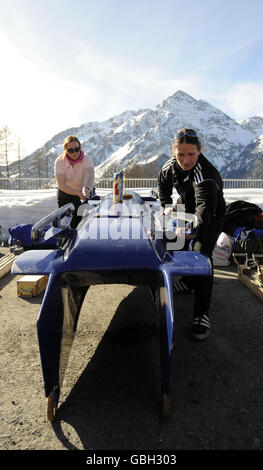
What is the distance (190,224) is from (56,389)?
181cm

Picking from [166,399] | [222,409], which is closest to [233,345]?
[222,409]

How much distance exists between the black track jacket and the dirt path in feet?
3.14

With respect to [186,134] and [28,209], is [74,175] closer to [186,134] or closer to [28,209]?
[186,134]

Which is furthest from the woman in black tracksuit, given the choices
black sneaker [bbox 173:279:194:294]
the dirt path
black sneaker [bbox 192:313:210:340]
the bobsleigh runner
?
black sneaker [bbox 173:279:194:294]

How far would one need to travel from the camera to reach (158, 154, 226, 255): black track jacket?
117 inches

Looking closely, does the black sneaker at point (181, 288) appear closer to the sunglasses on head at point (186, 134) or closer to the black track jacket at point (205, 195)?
the black track jacket at point (205, 195)

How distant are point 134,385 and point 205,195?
68.6 inches

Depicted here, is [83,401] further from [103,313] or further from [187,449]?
[103,313]

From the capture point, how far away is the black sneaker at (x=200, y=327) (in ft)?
9.72

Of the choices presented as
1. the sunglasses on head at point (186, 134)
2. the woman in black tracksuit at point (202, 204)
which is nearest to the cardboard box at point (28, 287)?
the woman in black tracksuit at point (202, 204)

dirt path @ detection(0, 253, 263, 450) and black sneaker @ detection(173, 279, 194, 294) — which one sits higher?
black sneaker @ detection(173, 279, 194, 294)

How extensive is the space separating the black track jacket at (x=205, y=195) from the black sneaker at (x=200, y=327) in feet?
2.13

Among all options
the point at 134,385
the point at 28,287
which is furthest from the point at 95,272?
the point at 28,287

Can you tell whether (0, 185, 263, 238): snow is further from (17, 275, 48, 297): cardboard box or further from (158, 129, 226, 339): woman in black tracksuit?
(158, 129, 226, 339): woman in black tracksuit
